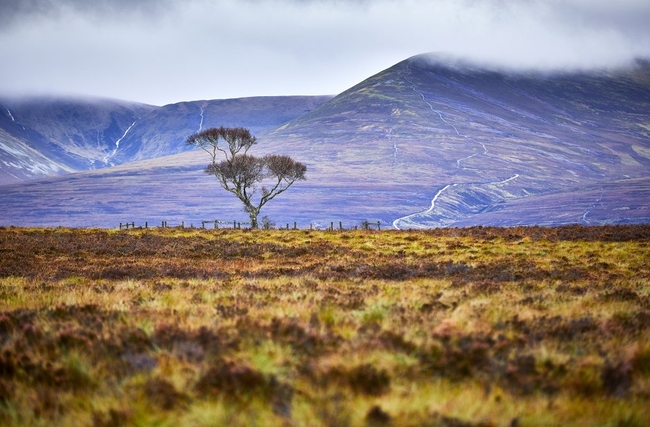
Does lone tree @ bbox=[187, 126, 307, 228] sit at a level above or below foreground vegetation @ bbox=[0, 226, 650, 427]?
above

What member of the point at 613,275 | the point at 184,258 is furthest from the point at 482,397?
the point at 184,258

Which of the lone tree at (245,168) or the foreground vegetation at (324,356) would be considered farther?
the lone tree at (245,168)

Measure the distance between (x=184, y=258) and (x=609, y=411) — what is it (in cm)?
2309

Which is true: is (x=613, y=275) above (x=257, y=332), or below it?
below

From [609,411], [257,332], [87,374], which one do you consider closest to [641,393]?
[609,411]

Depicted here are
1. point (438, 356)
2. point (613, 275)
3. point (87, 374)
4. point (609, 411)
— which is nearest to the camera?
point (609, 411)

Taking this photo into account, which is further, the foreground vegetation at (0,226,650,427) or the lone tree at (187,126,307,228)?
the lone tree at (187,126,307,228)

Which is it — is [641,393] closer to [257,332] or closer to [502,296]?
[257,332]

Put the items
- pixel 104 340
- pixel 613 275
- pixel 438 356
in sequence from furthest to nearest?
pixel 613 275 → pixel 104 340 → pixel 438 356

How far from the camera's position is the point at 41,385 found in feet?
21.0

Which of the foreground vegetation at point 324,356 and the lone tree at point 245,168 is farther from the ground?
the lone tree at point 245,168

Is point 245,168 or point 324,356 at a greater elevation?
point 245,168

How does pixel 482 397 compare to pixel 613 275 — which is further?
pixel 613 275

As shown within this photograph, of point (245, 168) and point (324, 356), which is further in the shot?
point (245, 168)
